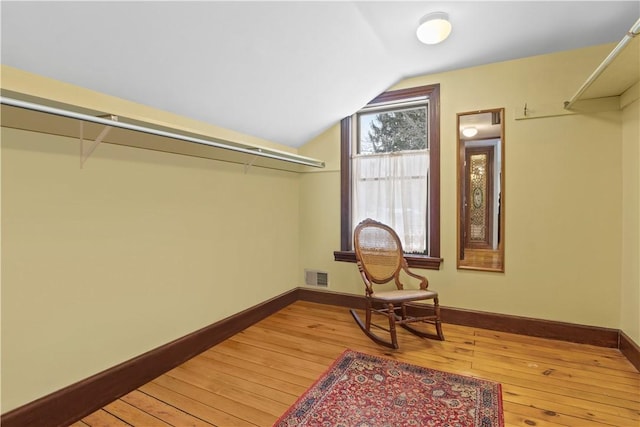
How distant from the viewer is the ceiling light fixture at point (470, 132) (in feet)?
10.2

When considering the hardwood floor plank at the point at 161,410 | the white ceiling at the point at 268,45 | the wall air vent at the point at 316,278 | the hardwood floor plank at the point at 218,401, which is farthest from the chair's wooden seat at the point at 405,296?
the white ceiling at the point at 268,45

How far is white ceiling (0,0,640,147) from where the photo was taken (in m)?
1.38

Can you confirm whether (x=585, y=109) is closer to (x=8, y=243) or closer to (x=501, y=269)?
(x=501, y=269)

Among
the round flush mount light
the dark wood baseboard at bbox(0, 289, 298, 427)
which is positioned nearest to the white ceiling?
the round flush mount light

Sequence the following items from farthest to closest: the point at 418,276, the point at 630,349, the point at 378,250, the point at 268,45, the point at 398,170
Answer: the point at 398,170
the point at 378,250
the point at 418,276
the point at 630,349
the point at 268,45

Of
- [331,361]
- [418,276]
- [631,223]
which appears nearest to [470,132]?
[631,223]

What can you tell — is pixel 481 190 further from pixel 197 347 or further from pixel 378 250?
pixel 197 347

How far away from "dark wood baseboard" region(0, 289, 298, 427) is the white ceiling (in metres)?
1.60

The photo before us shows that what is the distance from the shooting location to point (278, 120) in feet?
9.31

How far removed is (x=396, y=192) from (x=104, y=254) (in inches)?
100

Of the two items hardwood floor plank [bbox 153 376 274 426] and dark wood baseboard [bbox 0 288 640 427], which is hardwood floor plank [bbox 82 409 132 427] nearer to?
dark wood baseboard [bbox 0 288 640 427]

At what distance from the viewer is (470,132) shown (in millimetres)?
3148

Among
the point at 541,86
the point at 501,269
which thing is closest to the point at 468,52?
the point at 541,86

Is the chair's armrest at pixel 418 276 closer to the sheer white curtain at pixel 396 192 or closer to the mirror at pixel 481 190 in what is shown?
the sheer white curtain at pixel 396 192
